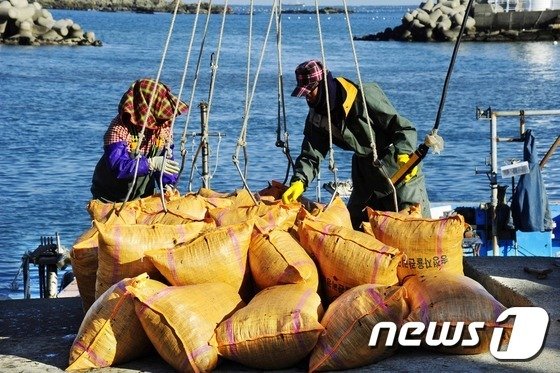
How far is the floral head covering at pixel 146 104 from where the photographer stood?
6.17 m

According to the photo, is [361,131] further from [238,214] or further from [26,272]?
[26,272]

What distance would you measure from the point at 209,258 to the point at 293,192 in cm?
116

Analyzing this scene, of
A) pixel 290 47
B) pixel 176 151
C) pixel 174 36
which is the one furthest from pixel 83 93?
pixel 174 36

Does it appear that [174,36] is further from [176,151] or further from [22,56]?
[176,151]

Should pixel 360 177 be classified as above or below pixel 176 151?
above

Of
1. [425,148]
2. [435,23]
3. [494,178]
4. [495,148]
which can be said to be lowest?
[435,23]

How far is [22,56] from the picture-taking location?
5669cm

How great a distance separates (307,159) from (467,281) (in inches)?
59.3

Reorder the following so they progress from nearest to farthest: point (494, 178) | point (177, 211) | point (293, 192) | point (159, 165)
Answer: point (177, 211) → point (293, 192) → point (159, 165) → point (494, 178)

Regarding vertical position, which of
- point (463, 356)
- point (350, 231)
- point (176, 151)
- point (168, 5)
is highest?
point (350, 231)

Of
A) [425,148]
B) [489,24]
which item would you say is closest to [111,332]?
[425,148]

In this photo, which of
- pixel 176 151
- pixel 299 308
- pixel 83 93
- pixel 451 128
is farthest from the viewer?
pixel 83 93

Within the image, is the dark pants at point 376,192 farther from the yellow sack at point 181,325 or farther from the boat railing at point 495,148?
the boat railing at point 495,148

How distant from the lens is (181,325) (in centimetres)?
457
